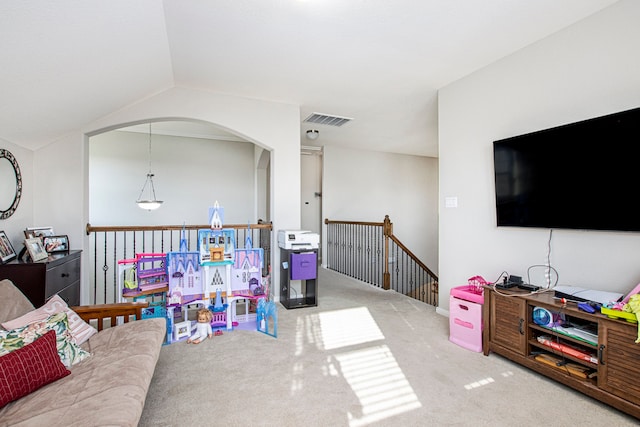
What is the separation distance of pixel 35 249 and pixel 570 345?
4324mm

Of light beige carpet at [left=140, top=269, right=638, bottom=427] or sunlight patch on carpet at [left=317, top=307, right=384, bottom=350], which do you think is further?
sunlight patch on carpet at [left=317, top=307, right=384, bottom=350]

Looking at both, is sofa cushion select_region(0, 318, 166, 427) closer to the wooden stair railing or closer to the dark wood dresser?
the dark wood dresser

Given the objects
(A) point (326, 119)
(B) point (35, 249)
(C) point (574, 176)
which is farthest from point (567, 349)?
(B) point (35, 249)

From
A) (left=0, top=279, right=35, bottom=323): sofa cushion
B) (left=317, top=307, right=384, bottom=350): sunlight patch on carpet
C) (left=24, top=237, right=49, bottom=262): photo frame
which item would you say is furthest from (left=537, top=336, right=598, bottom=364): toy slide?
(left=24, top=237, right=49, bottom=262): photo frame

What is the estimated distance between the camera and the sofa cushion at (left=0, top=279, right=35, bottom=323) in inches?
68.7

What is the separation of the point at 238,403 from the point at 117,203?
16.6 feet

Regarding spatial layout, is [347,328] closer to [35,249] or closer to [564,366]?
[564,366]

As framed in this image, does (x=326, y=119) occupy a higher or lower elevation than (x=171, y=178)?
higher

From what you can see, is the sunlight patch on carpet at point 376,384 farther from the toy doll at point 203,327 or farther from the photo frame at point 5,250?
the photo frame at point 5,250

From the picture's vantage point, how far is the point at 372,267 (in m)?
6.51

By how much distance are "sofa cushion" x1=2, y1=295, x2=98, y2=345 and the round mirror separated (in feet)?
4.66

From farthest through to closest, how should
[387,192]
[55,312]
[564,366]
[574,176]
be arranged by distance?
[387,192], [574,176], [564,366], [55,312]

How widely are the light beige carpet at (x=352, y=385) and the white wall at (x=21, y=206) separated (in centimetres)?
185

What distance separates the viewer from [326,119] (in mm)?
4973
